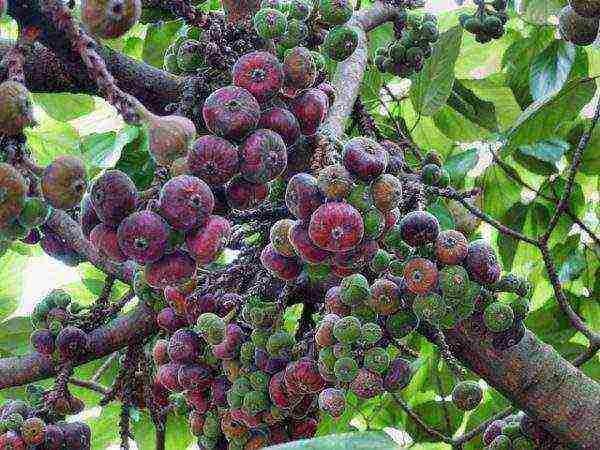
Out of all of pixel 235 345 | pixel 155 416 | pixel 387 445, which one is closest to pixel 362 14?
pixel 235 345

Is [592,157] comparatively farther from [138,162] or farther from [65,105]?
[65,105]

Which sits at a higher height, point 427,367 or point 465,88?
point 465,88

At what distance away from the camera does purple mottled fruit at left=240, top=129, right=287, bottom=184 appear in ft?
3.86

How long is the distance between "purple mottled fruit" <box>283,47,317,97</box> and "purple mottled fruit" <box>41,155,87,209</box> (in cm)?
42

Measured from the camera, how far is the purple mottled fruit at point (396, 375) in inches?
56.4

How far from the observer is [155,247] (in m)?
1.09

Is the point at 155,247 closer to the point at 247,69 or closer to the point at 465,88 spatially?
the point at 247,69

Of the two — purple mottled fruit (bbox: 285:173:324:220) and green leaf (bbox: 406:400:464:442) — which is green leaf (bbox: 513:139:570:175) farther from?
purple mottled fruit (bbox: 285:173:324:220)

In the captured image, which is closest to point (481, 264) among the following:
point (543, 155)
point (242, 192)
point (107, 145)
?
point (242, 192)

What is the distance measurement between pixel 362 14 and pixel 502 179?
3.42 ft

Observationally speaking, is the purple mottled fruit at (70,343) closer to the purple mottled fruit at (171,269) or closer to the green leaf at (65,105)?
the purple mottled fruit at (171,269)

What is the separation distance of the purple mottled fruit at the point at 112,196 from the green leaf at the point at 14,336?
1659 mm

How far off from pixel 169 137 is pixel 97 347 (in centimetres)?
→ 103

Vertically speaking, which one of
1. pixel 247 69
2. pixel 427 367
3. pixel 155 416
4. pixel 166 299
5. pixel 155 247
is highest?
pixel 247 69
